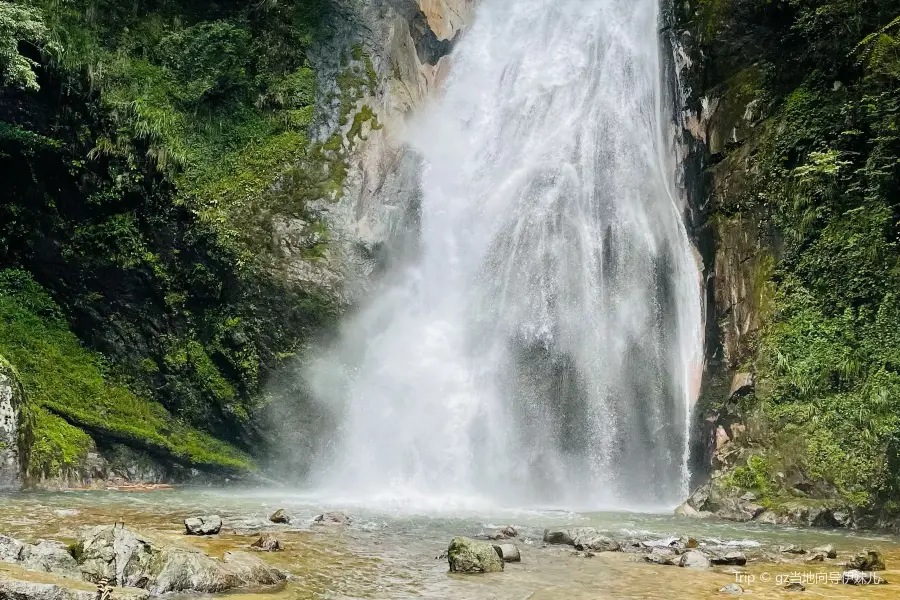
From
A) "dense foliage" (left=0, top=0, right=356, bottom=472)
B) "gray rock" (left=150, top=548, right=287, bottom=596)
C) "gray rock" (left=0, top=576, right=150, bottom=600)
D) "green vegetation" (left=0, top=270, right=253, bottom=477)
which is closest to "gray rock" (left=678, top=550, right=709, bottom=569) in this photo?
"gray rock" (left=150, top=548, right=287, bottom=596)

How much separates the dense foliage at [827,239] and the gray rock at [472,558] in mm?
7933

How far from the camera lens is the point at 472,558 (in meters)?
7.37

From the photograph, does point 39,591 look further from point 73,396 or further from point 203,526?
point 73,396

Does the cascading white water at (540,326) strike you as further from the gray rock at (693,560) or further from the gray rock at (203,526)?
the gray rock at (693,560)

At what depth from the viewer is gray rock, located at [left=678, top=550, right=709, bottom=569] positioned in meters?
7.72

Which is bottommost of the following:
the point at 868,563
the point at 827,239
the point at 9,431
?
the point at 868,563

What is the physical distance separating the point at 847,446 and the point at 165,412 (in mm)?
14906

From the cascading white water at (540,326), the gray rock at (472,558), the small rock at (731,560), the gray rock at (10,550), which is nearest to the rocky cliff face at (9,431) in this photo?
the cascading white water at (540,326)

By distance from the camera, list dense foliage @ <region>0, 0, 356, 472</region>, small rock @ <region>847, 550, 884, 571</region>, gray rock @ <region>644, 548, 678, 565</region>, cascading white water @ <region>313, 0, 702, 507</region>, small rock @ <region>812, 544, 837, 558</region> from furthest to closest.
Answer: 1. dense foliage @ <region>0, 0, 356, 472</region>
2. cascading white water @ <region>313, 0, 702, 507</region>
3. small rock @ <region>812, 544, 837, 558</region>
4. gray rock @ <region>644, 548, 678, 565</region>
5. small rock @ <region>847, 550, 884, 571</region>

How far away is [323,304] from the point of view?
707 inches

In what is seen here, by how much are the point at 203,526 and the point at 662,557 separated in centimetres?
533

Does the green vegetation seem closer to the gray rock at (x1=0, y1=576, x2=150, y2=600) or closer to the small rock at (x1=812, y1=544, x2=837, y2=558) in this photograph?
the gray rock at (x1=0, y1=576, x2=150, y2=600)

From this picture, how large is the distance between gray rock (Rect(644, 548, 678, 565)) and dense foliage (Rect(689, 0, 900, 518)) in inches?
225

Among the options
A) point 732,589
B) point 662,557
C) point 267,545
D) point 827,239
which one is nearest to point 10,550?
point 267,545
